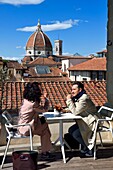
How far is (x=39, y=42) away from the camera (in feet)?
416

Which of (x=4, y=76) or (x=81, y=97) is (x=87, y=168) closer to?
(x=81, y=97)

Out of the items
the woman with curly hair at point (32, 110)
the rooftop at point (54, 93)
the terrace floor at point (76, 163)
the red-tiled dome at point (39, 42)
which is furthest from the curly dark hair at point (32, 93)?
the red-tiled dome at point (39, 42)

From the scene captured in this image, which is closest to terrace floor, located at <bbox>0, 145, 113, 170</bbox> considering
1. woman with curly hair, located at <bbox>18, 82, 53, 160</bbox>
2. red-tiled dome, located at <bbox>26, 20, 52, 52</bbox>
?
woman with curly hair, located at <bbox>18, 82, 53, 160</bbox>

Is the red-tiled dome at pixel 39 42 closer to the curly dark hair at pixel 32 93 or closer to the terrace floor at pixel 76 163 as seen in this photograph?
the terrace floor at pixel 76 163

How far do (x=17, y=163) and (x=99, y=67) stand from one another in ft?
124

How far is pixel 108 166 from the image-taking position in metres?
4.05

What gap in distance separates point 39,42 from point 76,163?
124m

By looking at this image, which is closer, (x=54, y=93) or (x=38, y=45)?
(x=54, y=93)

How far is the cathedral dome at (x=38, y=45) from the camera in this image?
125 m

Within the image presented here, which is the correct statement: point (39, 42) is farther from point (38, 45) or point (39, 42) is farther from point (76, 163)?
point (76, 163)

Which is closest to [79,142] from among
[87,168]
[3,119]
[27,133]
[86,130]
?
[86,130]

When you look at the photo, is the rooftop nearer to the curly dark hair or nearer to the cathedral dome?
the curly dark hair

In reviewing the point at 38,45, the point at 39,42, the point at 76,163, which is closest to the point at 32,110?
the point at 76,163

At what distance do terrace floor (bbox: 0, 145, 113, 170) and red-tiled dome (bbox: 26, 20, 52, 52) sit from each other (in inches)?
4781
